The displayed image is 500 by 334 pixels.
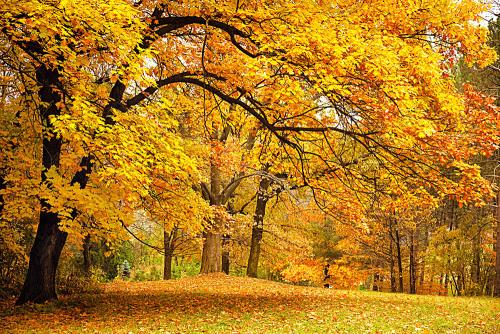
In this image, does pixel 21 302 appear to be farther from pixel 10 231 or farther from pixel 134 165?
pixel 134 165

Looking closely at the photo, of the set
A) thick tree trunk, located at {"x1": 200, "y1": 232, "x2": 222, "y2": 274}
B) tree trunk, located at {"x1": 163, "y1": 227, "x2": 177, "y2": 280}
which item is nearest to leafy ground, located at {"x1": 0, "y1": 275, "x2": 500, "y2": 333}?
thick tree trunk, located at {"x1": 200, "y1": 232, "x2": 222, "y2": 274}

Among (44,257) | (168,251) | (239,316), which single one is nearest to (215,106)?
(239,316)

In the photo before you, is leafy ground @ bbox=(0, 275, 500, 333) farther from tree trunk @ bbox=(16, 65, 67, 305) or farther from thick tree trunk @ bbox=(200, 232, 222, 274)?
thick tree trunk @ bbox=(200, 232, 222, 274)

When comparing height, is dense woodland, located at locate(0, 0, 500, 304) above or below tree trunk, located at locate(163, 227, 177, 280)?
above

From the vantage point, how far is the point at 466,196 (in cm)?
882

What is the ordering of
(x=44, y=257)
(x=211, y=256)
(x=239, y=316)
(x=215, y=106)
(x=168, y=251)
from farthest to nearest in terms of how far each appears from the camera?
(x=168, y=251), (x=211, y=256), (x=215, y=106), (x=44, y=257), (x=239, y=316)

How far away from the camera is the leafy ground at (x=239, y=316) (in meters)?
7.86

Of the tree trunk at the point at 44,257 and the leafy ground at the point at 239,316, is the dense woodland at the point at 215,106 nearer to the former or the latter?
the tree trunk at the point at 44,257

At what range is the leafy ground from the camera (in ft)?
25.8

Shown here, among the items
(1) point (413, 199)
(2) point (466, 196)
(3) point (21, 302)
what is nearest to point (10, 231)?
(3) point (21, 302)

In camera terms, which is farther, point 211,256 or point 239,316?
point 211,256

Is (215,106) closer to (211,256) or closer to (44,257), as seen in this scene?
(44,257)

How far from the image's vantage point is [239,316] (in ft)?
30.0

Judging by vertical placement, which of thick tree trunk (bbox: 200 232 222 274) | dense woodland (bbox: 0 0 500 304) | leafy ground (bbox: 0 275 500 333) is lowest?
leafy ground (bbox: 0 275 500 333)
